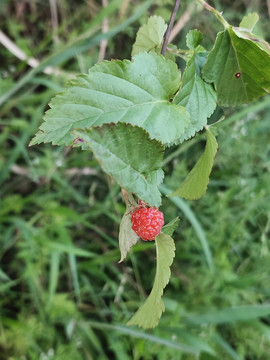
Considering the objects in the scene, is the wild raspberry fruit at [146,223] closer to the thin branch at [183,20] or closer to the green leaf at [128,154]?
the green leaf at [128,154]

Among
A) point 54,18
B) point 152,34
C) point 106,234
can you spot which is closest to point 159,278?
point 152,34

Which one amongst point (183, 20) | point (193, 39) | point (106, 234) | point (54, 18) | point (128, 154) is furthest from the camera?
point (54, 18)

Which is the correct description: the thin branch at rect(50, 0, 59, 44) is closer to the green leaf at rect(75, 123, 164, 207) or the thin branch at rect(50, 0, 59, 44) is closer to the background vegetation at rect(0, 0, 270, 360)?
the background vegetation at rect(0, 0, 270, 360)

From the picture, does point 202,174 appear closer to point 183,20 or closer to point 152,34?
point 152,34

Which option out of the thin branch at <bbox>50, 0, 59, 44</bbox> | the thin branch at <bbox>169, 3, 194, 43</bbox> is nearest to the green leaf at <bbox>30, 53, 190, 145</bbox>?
the thin branch at <bbox>169, 3, 194, 43</bbox>

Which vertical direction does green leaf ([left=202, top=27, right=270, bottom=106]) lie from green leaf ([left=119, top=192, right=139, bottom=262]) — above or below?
above

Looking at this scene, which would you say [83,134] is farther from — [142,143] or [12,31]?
[12,31]
